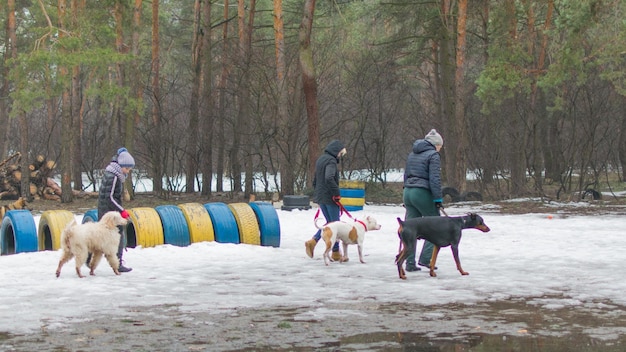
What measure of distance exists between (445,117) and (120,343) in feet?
79.9

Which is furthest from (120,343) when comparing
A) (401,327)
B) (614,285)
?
(614,285)

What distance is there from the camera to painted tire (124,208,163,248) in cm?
1410

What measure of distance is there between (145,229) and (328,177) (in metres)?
3.25

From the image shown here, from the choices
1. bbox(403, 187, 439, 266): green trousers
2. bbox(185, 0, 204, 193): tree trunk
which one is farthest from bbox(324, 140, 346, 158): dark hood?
bbox(185, 0, 204, 193): tree trunk

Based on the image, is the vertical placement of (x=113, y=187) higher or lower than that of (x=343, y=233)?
higher

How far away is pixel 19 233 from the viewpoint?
13.7 m

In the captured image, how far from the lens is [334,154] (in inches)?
526

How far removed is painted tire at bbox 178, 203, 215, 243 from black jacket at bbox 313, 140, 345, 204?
7.61 ft

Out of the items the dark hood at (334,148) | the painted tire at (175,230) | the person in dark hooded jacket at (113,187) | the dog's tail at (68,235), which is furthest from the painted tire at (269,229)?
the dog's tail at (68,235)

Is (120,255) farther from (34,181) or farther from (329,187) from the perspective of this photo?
(34,181)

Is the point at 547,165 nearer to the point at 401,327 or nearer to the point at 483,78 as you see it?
the point at 483,78

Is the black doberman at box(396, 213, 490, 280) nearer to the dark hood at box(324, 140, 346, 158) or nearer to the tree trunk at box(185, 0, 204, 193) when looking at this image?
the dark hood at box(324, 140, 346, 158)

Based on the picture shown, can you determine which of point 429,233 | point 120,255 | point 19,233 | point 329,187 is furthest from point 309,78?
point 429,233

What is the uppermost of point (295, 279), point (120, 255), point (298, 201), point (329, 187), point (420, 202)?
point (329, 187)
